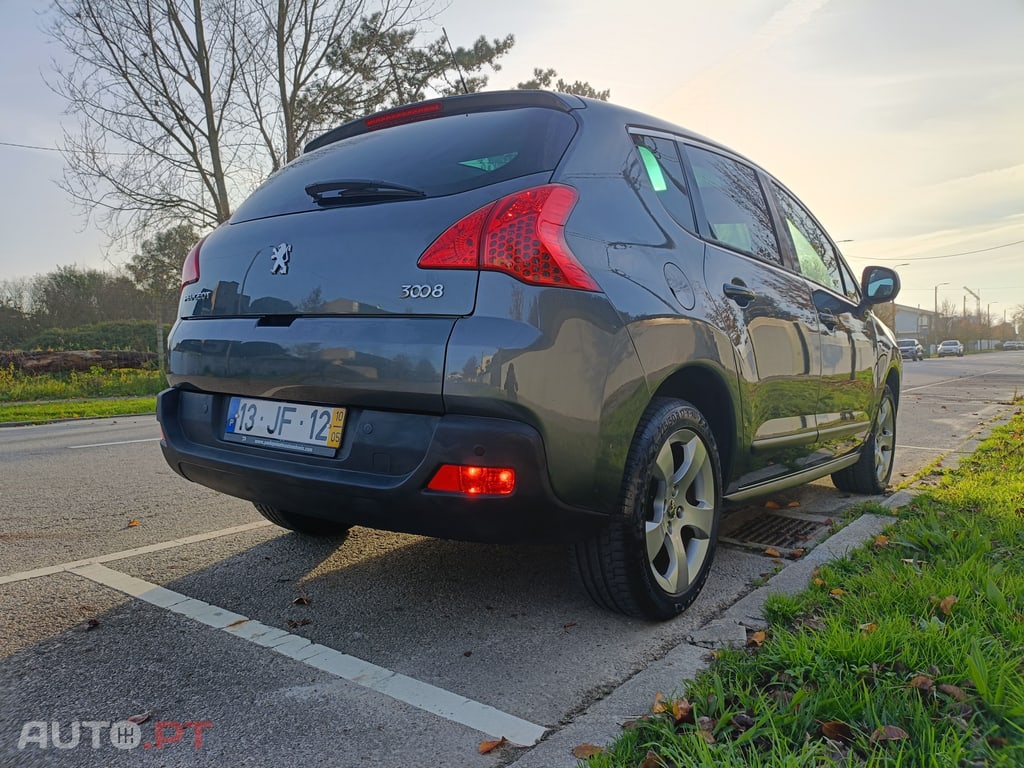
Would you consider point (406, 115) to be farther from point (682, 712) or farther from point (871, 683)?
point (871, 683)

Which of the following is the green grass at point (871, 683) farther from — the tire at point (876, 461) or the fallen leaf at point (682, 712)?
the tire at point (876, 461)

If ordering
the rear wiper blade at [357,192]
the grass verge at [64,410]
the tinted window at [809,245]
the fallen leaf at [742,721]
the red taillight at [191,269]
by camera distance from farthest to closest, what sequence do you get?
the grass verge at [64,410]
the tinted window at [809,245]
the red taillight at [191,269]
the rear wiper blade at [357,192]
the fallen leaf at [742,721]

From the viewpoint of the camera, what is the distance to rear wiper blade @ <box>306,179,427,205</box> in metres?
2.38

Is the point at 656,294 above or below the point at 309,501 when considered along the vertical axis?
above

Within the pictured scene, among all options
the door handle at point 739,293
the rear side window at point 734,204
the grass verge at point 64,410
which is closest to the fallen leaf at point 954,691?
the door handle at point 739,293

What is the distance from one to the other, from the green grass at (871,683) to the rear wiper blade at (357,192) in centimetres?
169

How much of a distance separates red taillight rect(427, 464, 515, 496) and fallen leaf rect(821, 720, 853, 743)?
963 millimetres

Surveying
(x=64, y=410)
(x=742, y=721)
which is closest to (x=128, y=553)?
(x=742, y=721)

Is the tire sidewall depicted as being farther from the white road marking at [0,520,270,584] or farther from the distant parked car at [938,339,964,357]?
the distant parked car at [938,339,964,357]

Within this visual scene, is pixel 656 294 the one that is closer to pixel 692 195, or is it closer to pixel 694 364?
pixel 694 364

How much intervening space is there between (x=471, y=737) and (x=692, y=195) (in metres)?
2.22

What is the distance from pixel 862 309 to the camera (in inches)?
182

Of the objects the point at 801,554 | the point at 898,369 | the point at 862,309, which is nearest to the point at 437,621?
the point at 801,554

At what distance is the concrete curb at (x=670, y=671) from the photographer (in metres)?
1.77
